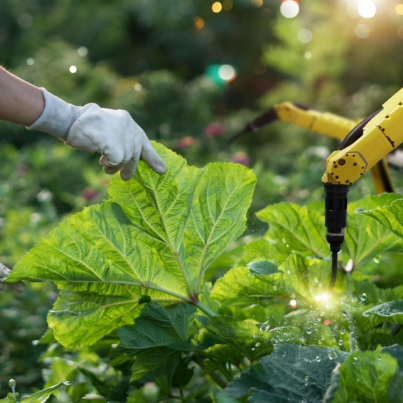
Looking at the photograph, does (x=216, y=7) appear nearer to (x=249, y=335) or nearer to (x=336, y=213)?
(x=336, y=213)

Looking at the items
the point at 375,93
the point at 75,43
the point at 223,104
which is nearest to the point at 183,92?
the point at 223,104

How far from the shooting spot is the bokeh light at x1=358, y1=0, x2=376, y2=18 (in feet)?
14.3

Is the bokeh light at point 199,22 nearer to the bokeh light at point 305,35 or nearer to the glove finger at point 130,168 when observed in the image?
the bokeh light at point 305,35

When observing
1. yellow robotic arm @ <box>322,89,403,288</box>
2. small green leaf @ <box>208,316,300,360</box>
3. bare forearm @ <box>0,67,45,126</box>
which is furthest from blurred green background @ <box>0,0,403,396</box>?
bare forearm @ <box>0,67,45,126</box>

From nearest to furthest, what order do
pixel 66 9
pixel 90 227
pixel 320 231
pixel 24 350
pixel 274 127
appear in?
pixel 90 227 < pixel 320 231 < pixel 24 350 < pixel 274 127 < pixel 66 9

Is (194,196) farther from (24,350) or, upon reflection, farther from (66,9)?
(66,9)

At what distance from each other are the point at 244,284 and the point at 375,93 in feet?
13.3

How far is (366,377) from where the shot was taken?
0.42 m

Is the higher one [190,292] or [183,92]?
[183,92]

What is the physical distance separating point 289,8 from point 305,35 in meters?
2.13

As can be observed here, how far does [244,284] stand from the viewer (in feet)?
2.20

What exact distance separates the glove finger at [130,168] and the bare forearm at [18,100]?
0.70 feet

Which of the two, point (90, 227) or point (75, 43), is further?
point (75, 43)

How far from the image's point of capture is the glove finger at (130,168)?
2.09 ft
